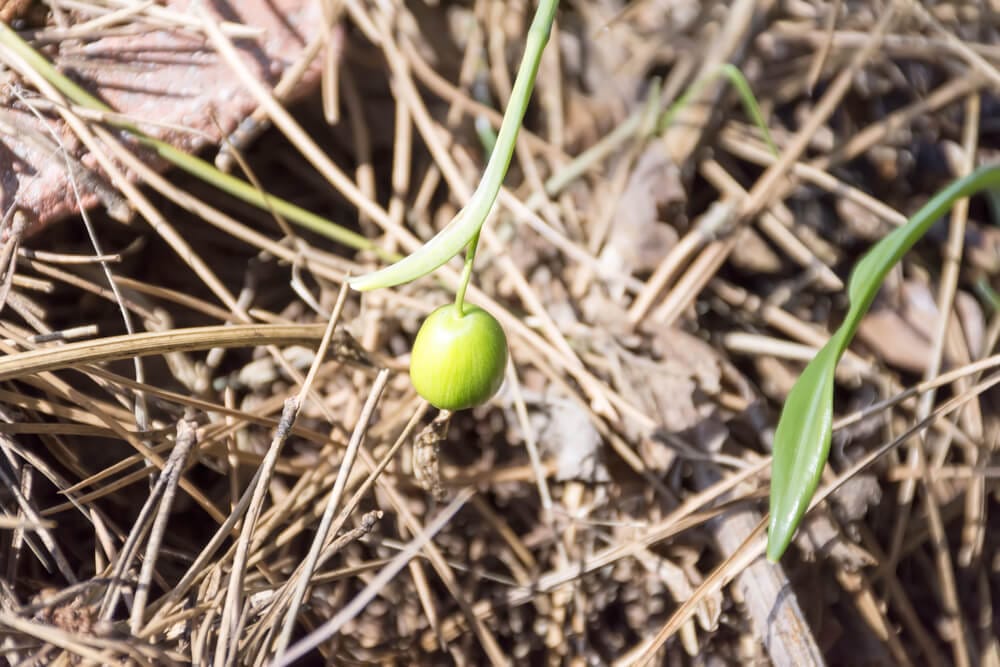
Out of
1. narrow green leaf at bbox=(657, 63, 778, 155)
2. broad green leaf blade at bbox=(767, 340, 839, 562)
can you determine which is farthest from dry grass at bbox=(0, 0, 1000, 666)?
broad green leaf blade at bbox=(767, 340, 839, 562)

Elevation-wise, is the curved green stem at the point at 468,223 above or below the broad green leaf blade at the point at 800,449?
above

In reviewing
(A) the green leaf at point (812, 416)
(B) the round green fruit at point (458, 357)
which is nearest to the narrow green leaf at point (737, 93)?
(A) the green leaf at point (812, 416)

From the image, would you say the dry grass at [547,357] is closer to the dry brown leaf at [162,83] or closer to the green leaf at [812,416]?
the dry brown leaf at [162,83]

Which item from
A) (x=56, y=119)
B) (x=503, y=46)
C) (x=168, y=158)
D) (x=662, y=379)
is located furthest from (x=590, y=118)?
(x=56, y=119)

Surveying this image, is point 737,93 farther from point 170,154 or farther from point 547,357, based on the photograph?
point 170,154

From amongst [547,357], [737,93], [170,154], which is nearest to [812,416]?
[547,357]

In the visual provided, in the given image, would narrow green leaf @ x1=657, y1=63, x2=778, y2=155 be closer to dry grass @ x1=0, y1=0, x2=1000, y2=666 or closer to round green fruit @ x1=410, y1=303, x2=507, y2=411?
dry grass @ x1=0, y1=0, x2=1000, y2=666

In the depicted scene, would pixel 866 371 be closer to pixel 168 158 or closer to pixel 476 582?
pixel 476 582
